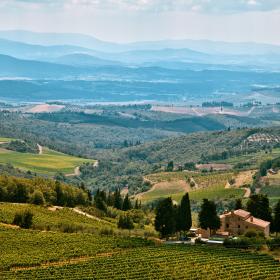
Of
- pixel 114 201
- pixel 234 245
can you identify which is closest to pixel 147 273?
pixel 234 245

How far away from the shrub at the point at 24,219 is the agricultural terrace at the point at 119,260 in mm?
6608

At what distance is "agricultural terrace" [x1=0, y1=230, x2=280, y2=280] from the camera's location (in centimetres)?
6762

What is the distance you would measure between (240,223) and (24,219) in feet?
101

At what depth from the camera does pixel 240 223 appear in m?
101

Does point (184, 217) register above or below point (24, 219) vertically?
above

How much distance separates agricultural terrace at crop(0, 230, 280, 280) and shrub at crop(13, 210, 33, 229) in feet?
21.7

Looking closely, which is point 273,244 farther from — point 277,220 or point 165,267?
point 165,267

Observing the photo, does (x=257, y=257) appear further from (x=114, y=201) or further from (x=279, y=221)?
(x=114, y=201)

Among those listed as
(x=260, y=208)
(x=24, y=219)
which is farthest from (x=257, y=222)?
(x=24, y=219)

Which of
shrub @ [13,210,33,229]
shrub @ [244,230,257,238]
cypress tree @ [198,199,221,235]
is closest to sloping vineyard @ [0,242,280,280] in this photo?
shrub @ [244,230,257,238]

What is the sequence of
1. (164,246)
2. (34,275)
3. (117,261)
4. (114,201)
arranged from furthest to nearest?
(114,201) < (164,246) < (117,261) < (34,275)

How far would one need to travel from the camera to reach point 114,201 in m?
141

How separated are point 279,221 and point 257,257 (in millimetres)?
22259

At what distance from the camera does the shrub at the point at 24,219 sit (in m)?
92.2
